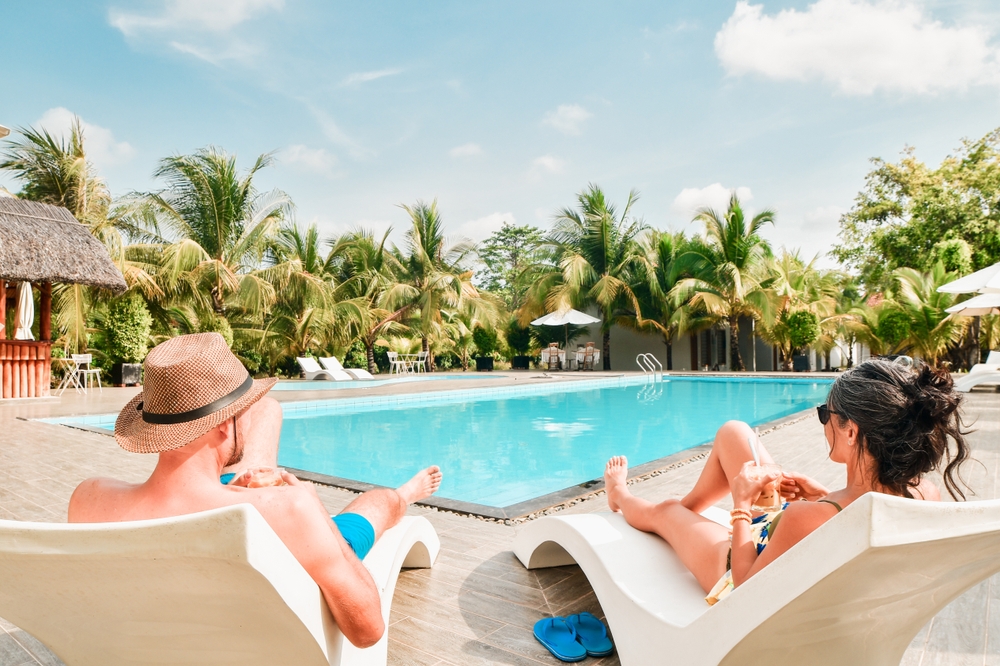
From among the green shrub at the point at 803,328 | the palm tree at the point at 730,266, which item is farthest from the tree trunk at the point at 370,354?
the green shrub at the point at 803,328

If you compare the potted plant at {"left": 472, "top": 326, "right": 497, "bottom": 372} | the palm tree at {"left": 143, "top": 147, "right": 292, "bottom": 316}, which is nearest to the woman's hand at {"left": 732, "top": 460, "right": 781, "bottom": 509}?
the palm tree at {"left": 143, "top": 147, "right": 292, "bottom": 316}

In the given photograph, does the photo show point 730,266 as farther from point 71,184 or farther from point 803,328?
point 71,184

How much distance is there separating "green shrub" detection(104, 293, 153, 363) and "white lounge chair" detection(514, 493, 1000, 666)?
14.7m

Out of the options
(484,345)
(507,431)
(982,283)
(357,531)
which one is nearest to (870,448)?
(357,531)

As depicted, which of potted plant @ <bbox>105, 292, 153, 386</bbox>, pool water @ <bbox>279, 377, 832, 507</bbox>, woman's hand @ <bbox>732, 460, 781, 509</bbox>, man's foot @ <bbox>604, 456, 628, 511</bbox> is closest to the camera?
woman's hand @ <bbox>732, 460, 781, 509</bbox>

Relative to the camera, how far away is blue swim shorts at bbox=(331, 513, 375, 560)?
6.08ft

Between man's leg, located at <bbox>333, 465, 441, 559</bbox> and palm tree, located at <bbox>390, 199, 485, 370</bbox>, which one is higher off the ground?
palm tree, located at <bbox>390, 199, 485, 370</bbox>

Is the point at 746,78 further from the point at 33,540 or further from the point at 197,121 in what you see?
the point at 33,540

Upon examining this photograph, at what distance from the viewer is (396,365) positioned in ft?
63.7

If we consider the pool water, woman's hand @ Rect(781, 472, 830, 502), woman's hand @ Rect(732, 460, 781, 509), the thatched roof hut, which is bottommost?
the pool water

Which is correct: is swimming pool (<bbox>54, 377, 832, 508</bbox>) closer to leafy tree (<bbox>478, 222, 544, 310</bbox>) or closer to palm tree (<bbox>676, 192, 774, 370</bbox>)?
palm tree (<bbox>676, 192, 774, 370</bbox>)

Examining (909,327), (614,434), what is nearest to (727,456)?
(614,434)

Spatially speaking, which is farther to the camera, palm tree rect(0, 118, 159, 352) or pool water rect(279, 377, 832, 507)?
palm tree rect(0, 118, 159, 352)

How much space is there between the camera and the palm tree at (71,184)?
542 inches
